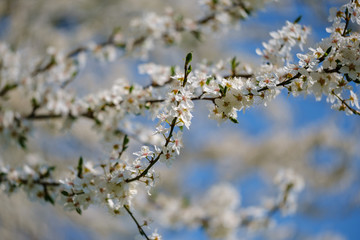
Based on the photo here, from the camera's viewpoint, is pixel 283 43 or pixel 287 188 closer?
pixel 283 43

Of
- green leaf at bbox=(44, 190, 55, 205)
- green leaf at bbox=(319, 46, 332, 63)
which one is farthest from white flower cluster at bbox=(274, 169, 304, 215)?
green leaf at bbox=(44, 190, 55, 205)

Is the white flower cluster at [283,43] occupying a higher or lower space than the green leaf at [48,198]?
higher

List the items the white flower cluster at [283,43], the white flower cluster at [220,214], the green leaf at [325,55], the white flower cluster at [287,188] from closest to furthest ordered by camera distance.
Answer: the green leaf at [325,55]
the white flower cluster at [283,43]
the white flower cluster at [287,188]
the white flower cluster at [220,214]

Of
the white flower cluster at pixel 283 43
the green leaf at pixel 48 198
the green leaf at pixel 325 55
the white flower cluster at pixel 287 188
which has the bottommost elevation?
the green leaf at pixel 48 198

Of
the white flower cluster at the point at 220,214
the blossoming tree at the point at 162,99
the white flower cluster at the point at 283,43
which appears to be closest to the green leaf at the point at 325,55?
the blossoming tree at the point at 162,99

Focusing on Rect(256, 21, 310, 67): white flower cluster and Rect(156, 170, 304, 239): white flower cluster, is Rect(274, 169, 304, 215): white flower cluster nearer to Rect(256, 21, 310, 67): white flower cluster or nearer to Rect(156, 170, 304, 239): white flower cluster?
Rect(156, 170, 304, 239): white flower cluster

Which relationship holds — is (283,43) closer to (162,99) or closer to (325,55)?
(325,55)

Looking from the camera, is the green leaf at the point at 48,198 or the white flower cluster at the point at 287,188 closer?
the green leaf at the point at 48,198

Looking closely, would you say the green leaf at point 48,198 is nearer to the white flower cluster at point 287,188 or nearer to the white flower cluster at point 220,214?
the white flower cluster at point 220,214

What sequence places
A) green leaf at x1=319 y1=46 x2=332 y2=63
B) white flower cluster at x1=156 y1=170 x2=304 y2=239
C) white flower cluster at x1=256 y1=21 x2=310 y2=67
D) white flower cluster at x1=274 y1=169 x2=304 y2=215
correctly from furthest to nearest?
white flower cluster at x1=156 y1=170 x2=304 y2=239 → white flower cluster at x1=274 y1=169 x2=304 y2=215 → white flower cluster at x1=256 y1=21 x2=310 y2=67 → green leaf at x1=319 y1=46 x2=332 y2=63

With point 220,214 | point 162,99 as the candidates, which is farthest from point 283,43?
point 220,214
